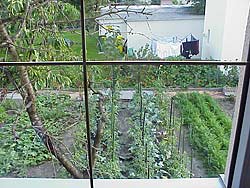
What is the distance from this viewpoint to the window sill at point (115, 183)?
45.0 inches

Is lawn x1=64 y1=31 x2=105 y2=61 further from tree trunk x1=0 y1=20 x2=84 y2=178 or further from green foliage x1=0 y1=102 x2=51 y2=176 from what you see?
green foliage x1=0 y1=102 x2=51 y2=176

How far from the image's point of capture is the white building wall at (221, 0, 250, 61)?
93cm

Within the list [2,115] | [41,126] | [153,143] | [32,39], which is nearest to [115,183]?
[153,143]

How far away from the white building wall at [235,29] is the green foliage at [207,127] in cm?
16

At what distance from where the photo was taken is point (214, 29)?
37.5 inches

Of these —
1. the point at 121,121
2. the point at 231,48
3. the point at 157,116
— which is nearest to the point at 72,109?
the point at 121,121

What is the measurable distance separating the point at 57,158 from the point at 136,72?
405 millimetres

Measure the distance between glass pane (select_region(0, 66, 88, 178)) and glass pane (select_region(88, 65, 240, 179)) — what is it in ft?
0.21

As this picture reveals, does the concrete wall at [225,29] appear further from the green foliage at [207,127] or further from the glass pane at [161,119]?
the green foliage at [207,127]

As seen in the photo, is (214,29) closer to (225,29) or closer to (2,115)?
(225,29)

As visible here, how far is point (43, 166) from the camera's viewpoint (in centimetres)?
120

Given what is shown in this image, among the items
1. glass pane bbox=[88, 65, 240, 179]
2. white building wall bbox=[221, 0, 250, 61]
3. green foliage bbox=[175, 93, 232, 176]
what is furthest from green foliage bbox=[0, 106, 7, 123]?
white building wall bbox=[221, 0, 250, 61]

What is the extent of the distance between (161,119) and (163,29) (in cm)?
31

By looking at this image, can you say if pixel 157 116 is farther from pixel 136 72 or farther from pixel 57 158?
pixel 57 158
